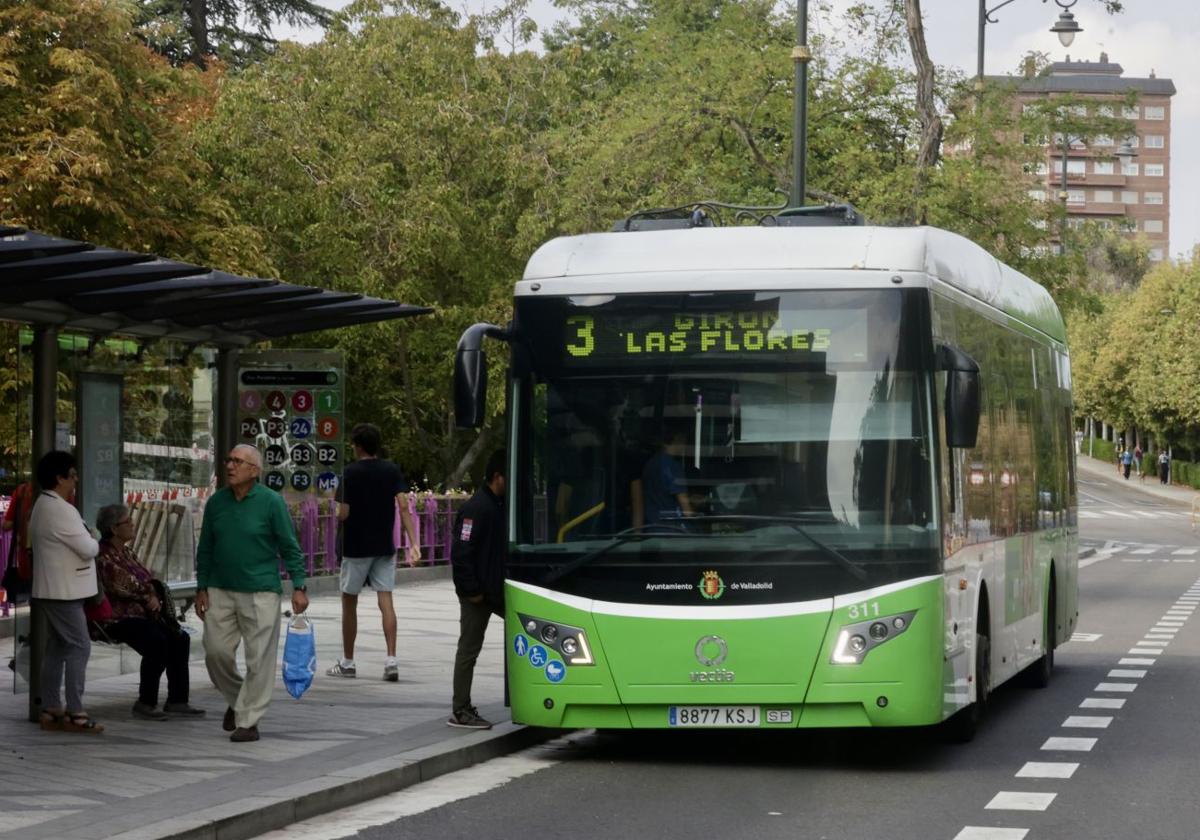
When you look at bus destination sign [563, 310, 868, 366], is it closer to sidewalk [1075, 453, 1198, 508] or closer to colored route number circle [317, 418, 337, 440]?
colored route number circle [317, 418, 337, 440]

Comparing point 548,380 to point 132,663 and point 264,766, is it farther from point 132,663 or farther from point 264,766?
point 132,663

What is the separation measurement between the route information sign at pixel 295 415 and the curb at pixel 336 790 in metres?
4.11

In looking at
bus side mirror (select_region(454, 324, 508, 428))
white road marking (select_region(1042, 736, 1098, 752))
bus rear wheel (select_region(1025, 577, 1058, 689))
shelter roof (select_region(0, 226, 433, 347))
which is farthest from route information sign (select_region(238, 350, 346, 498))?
white road marking (select_region(1042, 736, 1098, 752))

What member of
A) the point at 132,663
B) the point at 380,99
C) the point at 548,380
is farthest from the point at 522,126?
the point at 548,380

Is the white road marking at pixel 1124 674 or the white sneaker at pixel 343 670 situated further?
the white road marking at pixel 1124 674

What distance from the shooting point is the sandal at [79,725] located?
12.2 m

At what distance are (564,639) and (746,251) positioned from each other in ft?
7.84

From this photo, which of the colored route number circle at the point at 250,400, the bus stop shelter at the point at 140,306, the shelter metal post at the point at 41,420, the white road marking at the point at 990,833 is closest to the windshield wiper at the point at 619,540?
the bus stop shelter at the point at 140,306

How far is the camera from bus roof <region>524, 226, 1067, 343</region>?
469 inches

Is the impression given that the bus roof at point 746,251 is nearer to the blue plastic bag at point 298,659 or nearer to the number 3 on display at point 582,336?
the number 3 on display at point 582,336

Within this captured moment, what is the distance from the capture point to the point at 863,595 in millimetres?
11398

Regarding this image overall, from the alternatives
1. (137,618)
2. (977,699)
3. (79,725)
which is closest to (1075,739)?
(977,699)

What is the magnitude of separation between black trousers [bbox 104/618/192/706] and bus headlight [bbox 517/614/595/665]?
267 centimetres

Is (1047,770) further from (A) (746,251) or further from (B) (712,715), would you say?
(A) (746,251)
